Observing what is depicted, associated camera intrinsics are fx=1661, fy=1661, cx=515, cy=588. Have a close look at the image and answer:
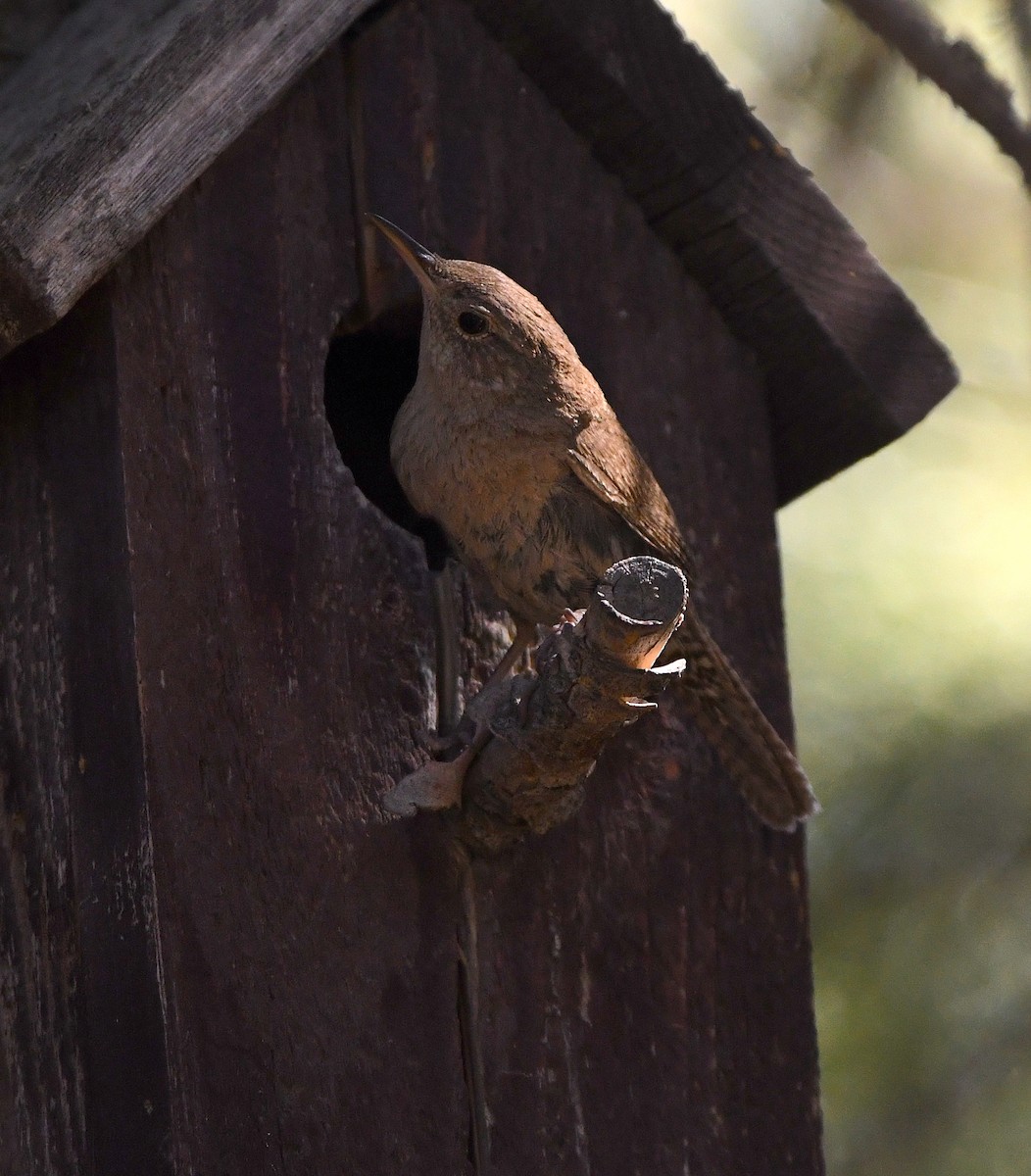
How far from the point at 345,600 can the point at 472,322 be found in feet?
1.74

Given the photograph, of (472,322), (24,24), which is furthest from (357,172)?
(24,24)

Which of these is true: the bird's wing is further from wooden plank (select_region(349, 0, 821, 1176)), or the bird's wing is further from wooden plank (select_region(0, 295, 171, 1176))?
wooden plank (select_region(0, 295, 171, 1176))

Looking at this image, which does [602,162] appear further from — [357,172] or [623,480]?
[623,480]

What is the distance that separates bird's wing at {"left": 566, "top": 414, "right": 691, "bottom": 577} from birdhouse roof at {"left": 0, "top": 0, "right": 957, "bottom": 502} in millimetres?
482

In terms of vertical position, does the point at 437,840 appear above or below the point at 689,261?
below

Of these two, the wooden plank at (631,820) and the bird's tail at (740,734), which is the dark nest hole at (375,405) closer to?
the wooden plank at (631,820)

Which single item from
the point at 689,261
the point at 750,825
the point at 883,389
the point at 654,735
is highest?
the point at 689,261

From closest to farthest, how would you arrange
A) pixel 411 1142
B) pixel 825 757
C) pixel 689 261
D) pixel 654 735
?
pixel 411 1142 → pixel 654 735 → pixel 689 261 → pixel 825 757

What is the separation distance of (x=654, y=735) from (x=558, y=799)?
43 cm

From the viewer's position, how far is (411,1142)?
90.9 inches

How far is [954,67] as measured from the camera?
2865 millimetres

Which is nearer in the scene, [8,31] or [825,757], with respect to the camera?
[8,31]

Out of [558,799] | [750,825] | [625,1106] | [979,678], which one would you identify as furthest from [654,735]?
[979,678]

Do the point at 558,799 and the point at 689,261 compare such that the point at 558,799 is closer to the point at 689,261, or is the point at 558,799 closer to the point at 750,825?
the point at 750,825
